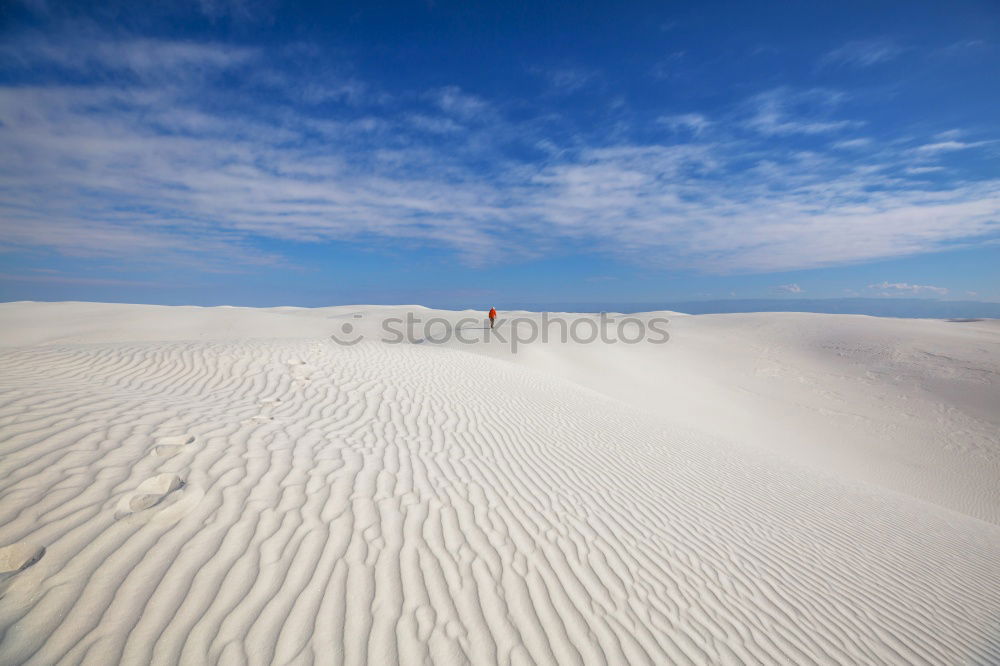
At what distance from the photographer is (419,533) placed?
3.45 m

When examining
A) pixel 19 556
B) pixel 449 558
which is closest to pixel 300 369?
pixel 19 556

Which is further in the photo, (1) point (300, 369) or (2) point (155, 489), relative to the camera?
(1) point (300, 369)

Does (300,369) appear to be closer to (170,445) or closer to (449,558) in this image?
(170,445)

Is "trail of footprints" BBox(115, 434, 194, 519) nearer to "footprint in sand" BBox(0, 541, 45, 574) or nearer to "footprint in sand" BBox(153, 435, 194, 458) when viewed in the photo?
"footprint in sand" BBox(153, 435, 194, 458)

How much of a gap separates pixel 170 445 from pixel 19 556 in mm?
1691

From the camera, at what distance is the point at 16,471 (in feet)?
10.7

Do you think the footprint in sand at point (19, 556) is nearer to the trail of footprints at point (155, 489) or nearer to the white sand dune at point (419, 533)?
the white sand dune at point (419, 533)

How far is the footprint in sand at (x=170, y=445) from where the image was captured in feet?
13.1

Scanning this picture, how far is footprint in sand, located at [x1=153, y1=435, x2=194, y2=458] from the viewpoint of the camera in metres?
3.99

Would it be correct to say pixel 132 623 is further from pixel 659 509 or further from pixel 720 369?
pixel 720 369

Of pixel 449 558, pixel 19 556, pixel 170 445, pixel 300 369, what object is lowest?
pixel 449 558

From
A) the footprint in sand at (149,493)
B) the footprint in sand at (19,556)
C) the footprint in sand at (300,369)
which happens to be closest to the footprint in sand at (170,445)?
the footprint in sand at (149,493)

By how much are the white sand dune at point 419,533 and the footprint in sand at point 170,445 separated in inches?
1.8

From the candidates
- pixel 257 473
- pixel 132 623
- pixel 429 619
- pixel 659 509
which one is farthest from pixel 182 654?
pixel 659 509
